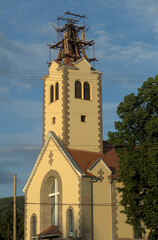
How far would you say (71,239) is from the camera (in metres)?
41.4

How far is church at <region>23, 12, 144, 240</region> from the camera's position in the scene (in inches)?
1681

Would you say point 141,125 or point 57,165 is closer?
point 141,125

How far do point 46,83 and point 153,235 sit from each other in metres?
21.2

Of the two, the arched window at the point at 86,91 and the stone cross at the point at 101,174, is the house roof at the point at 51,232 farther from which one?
the arched window at the point at 86,91

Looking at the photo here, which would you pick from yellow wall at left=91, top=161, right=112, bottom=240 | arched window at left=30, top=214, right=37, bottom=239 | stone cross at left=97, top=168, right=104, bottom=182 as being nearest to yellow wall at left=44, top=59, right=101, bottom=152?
stone cross at left=97, top=168, right=104, bottom=182

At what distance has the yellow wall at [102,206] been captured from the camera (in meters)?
42.3

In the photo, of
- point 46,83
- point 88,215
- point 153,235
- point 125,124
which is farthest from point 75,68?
point 153,235

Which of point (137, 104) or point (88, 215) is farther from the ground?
point (137, 104)

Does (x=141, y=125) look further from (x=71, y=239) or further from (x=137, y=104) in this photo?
(x=71, y=239)

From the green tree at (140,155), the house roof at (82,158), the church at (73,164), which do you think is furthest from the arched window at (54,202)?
the green tree at (140,155)

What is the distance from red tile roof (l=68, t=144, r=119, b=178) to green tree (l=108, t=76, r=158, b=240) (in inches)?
169

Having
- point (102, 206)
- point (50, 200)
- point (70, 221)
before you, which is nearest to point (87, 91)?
point (50, 200)

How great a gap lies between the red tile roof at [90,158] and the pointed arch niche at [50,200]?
259 centimetres

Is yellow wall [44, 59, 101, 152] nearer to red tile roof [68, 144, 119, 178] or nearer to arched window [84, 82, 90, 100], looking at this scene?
arched window [84, 82, 90, 100]
